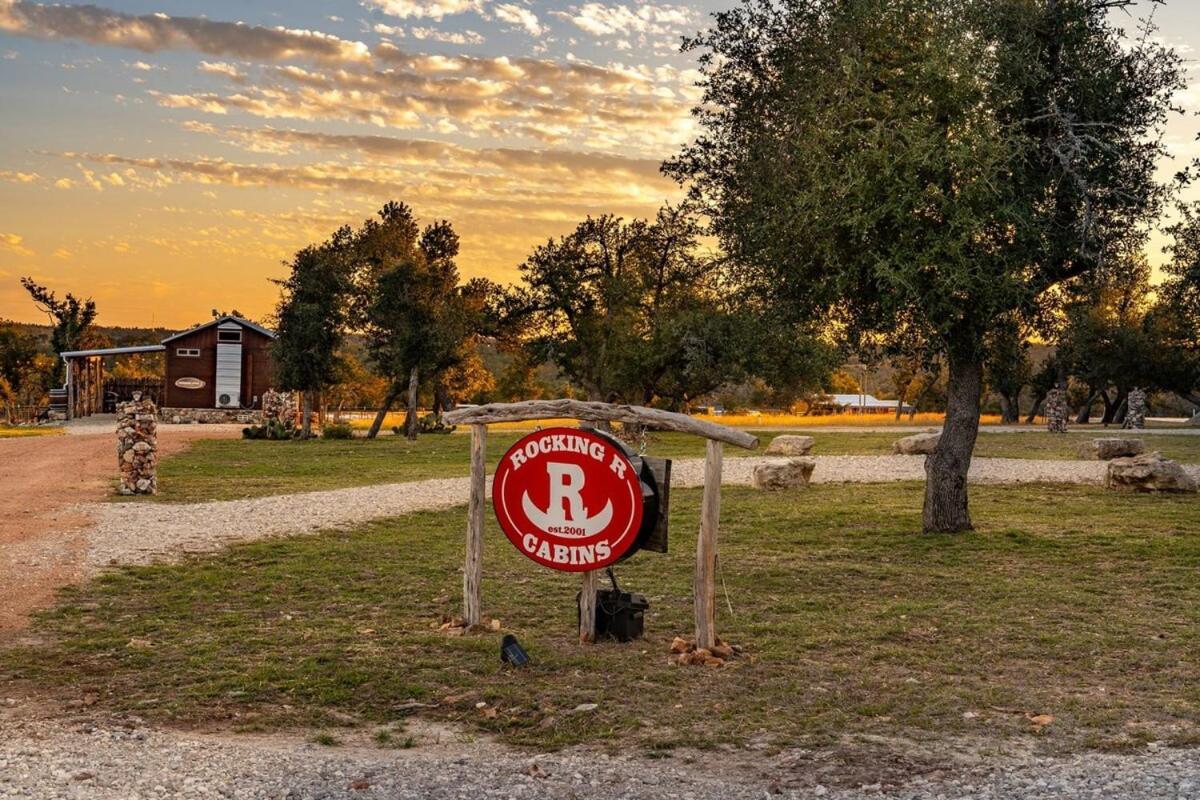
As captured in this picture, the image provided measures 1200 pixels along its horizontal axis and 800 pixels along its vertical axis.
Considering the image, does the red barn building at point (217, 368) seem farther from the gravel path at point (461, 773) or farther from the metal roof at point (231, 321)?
the gravel path at point (461, 773)

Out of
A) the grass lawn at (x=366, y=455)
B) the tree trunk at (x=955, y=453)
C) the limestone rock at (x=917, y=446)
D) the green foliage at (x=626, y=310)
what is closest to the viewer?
the tree trunk at (x=955, y=453)

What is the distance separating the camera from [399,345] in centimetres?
4694

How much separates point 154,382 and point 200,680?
6944cm

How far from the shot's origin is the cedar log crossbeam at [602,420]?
9.85m

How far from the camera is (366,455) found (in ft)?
123

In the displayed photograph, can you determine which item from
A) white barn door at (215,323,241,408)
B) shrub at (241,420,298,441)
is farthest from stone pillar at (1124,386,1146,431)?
white barn door at (215,323,241,408)

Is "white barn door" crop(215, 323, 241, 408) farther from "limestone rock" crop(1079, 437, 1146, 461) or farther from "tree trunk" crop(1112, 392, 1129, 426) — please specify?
"tree trunk" crop(1112, 392, 1129, 426)

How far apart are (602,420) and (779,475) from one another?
53.7 feet

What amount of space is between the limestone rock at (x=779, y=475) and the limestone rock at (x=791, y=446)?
26.2 ft

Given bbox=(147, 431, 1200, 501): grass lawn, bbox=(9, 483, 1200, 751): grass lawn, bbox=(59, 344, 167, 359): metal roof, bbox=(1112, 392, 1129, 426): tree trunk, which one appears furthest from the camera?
bbox=(1112, 392, 1129, 426): tree trunk

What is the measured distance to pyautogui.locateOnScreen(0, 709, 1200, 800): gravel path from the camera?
6512 millimetres

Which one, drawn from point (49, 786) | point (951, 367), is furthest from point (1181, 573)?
point (49, 786)

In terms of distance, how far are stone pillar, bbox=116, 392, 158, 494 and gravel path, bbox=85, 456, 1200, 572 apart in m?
2.12

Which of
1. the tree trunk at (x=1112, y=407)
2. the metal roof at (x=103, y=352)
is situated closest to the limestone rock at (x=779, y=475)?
the metal roof at (x=103, y=352)
